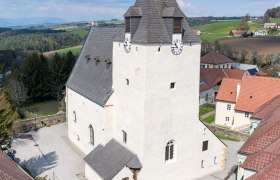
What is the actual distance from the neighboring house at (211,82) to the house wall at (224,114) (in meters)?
11.6

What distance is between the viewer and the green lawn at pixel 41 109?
189 ft

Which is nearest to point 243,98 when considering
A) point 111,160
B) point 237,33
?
point 111,160

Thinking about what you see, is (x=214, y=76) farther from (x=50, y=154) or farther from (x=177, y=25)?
(x=177, y=25)

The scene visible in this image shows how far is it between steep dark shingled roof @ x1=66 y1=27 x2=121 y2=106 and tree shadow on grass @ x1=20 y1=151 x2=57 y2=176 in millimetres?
7986

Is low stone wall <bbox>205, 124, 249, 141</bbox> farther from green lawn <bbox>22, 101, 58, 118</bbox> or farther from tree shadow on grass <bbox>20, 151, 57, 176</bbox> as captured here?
green lawn <bbox>22, 101, 58, 118</bbox>

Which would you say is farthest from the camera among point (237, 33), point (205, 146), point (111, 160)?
point (237, 33)

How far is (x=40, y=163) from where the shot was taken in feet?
112

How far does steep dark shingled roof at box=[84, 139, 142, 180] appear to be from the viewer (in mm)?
26469

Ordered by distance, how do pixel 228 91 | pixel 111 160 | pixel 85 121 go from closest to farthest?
pixel 111 160
pixel 85 121
pixel 228 91

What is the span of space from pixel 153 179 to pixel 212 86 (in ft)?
135

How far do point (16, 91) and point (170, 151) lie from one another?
39460 mm

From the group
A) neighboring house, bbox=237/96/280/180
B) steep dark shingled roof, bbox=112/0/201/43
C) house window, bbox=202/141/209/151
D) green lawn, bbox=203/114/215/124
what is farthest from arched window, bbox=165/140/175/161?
green lawn, bbox=203/114/215/124

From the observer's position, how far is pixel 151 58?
24.5 m

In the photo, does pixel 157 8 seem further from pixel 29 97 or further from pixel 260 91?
pixel 29 97
